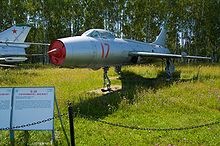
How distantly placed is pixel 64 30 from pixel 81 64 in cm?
3107

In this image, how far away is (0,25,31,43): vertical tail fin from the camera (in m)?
22.4

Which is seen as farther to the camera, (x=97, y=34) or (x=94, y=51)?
(x=97, y=34)

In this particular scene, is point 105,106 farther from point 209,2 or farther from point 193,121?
point 209,2

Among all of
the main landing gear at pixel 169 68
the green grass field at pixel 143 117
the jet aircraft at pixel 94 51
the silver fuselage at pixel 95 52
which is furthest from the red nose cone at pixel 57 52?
the main landing gear at pixel 169 68

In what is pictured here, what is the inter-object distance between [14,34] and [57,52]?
1559 centimetres

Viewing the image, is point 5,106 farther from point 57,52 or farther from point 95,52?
point 95,52

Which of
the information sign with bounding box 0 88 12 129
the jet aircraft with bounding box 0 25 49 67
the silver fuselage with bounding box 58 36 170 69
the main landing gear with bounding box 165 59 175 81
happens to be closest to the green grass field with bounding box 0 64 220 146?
the information sign with bounding box 0 88 12 129

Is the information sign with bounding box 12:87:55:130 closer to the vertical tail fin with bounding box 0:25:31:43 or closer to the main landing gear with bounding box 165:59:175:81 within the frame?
the main landing gear with bounding box 165:59:175:81

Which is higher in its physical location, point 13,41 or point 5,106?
point 13,41

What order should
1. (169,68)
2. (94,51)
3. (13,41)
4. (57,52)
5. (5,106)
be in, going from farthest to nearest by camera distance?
(13,41) < (169,68) < (94,51) < (57,52) < (5,106)

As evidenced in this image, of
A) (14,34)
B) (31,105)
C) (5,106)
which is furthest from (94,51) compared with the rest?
(14,34)

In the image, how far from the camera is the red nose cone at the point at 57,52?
28.5 ft

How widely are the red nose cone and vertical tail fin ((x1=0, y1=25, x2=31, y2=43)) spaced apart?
15.1 metres

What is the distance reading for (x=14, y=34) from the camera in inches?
898
